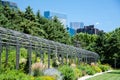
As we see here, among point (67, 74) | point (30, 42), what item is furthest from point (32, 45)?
point (67, 74)

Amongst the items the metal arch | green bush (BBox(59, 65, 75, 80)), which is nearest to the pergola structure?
the metal arch

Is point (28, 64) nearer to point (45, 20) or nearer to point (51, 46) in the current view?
point (51, 46)

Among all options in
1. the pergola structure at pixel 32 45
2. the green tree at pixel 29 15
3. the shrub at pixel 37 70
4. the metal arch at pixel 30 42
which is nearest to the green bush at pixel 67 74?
the pergola structure at pixel 32 45

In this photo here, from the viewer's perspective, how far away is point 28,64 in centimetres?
2433

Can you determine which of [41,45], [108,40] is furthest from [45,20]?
[41,45]

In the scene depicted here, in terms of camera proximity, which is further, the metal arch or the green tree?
the green tree

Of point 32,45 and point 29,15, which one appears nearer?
point 32,45

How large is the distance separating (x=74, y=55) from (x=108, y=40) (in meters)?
25.4

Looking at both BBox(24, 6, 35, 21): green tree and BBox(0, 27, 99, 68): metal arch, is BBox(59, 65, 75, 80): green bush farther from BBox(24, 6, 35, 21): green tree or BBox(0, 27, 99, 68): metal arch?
BBox(24, 6, 35, 21): green tree

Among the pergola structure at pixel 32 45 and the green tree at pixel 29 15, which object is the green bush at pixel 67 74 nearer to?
the pergola structure at pixel 32 45

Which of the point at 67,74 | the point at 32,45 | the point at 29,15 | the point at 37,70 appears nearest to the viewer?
the point at 37,70

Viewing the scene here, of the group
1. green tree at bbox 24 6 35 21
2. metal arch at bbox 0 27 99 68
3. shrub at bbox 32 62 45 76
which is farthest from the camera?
green tree at bbox 24 6 35 21

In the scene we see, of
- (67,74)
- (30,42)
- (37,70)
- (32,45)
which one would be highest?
(30,42)

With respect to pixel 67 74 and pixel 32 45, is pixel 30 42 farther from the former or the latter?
pixel 67 74
